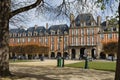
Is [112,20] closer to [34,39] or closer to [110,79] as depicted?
[110,79]

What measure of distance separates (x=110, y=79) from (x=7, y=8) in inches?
279

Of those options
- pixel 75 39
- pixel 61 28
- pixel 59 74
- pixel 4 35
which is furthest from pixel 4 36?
pixel 61 28

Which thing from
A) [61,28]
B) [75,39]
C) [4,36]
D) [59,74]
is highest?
[61,28]

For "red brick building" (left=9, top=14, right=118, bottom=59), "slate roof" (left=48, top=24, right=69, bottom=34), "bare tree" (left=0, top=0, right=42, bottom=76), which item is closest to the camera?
"bare tree" (left=0, top=0, right=42, bottom=76)

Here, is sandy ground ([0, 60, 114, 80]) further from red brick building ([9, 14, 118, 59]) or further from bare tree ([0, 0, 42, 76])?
red brick building ([9, 14, 118, 59])

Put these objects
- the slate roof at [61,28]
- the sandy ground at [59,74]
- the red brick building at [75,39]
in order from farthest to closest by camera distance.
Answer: the slate roof at [61,28] → the red brick building at [75,39] → the sandy ground at [59,74]

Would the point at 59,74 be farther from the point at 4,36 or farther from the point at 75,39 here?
the point at 75,39

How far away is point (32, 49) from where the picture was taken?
9688cm

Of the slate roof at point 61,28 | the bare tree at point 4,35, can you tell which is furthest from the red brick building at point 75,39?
the bare tree at point 4,35

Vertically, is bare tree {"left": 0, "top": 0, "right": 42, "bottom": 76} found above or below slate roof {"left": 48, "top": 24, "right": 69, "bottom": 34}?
below

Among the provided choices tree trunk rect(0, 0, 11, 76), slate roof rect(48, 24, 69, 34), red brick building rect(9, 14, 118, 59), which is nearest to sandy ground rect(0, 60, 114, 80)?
tree trunk rect(0, 0, 11, 76)

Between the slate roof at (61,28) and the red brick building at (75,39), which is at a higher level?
the slate roof at (61,28)

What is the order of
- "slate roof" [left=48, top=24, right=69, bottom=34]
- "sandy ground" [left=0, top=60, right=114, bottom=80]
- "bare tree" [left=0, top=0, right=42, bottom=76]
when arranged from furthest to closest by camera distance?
"slate roof" [left=48, top=24, right=69, bottom=34] < "sandy ground" [left=0, top=60, right=114, bottom=80] < "bare tree" [left=0, top=0, right=42, bottom=76]

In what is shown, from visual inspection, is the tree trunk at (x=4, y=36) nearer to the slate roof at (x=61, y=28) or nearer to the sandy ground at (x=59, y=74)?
the sandy ground at (x=59, y=74)
